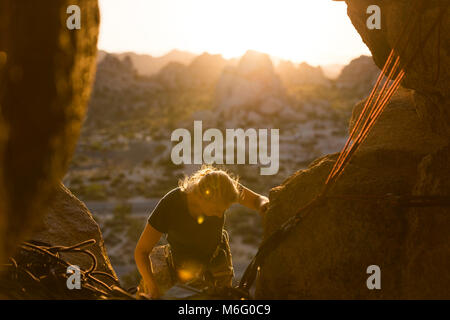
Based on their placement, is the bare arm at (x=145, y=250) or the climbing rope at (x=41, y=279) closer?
the climbing rope at (x=41, y=279)

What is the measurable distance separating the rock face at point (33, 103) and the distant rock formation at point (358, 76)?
5916 cm

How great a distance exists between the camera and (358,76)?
6338cm

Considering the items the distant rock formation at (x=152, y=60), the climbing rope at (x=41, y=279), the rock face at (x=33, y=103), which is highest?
the distant rock formation at (x=152, y=60)

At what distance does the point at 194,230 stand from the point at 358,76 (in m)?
64.8

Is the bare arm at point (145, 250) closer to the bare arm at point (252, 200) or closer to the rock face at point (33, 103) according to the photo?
the bare arm at point (252, 200)

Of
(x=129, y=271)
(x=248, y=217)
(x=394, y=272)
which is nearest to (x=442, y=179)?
(x=394, y=272)

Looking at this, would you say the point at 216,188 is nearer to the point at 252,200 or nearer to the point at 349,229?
the point at 252,200

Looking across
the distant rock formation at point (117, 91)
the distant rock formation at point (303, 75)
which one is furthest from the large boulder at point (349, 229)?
the distant rock formation at point (303, 75)

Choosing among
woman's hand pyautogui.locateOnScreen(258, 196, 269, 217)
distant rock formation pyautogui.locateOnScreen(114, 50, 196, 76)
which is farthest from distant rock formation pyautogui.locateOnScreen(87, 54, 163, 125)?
distant rock formation pyautogui.locateOnScreen(114, 50, 196, 76)

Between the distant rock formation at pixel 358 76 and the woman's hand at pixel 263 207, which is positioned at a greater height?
the distant rock formation at pixel 358 76

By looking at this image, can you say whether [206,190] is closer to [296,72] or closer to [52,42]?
[52,42]

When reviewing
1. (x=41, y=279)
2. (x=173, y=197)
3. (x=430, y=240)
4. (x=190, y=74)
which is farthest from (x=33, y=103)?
(x=190, y=74)

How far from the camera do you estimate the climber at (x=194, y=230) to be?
2.88m
